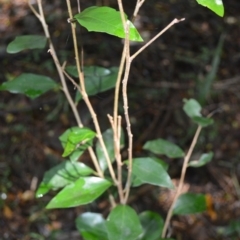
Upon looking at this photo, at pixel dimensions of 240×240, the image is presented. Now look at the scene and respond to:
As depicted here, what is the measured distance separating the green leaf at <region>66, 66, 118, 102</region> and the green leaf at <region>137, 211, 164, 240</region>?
46cm

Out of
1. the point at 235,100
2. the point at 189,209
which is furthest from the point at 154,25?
the point at 189,209

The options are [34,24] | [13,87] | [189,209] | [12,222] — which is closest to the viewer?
[13,87]

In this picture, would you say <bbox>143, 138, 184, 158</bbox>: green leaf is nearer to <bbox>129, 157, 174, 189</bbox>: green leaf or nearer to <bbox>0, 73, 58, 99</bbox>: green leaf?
<bbox>129, 157, 174, 189</bbox>: green leaf

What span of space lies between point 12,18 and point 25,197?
1299mm

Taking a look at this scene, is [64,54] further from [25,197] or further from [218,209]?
[218,209]

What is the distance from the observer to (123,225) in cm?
119

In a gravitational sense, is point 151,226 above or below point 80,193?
below

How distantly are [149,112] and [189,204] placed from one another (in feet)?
3.91

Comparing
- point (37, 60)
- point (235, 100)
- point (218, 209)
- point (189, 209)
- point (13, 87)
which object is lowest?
point (218, 209)

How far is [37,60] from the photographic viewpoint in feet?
9.16

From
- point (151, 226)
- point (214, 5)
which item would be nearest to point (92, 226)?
point (151, 226)

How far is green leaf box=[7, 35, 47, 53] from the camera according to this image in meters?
1.30

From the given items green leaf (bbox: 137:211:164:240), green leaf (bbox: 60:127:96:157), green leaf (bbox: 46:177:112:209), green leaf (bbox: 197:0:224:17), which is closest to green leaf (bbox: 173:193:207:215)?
green leaf (bbox: 137:211:164:240)

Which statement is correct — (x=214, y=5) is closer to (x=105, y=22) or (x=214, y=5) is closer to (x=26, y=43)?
(x=105, y=22)
